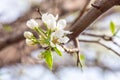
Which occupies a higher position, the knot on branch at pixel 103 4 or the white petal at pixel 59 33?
the knot on branch at pixel 103 4

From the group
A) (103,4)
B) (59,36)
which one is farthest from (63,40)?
(103,4)

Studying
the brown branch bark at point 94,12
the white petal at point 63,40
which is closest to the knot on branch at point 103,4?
the brown branch bark at point 94,12

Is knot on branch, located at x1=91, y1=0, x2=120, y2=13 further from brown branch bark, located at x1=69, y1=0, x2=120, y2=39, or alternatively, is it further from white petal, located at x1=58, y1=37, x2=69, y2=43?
white petal, located at x1=58, y1=37, x2=69, y2=43

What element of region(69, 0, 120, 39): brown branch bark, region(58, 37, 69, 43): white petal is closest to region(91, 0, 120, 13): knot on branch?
region(69, 0, 120, 39): brown branch bark

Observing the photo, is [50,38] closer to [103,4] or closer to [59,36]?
[59,36]

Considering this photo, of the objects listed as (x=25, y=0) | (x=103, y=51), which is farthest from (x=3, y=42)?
(x=25, y=0)

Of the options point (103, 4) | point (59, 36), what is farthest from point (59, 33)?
point (103, 4)

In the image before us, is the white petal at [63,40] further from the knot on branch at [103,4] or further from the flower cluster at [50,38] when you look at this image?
the knot on branch at [103,4]

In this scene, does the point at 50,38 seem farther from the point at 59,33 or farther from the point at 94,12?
→ the point at 94,12
